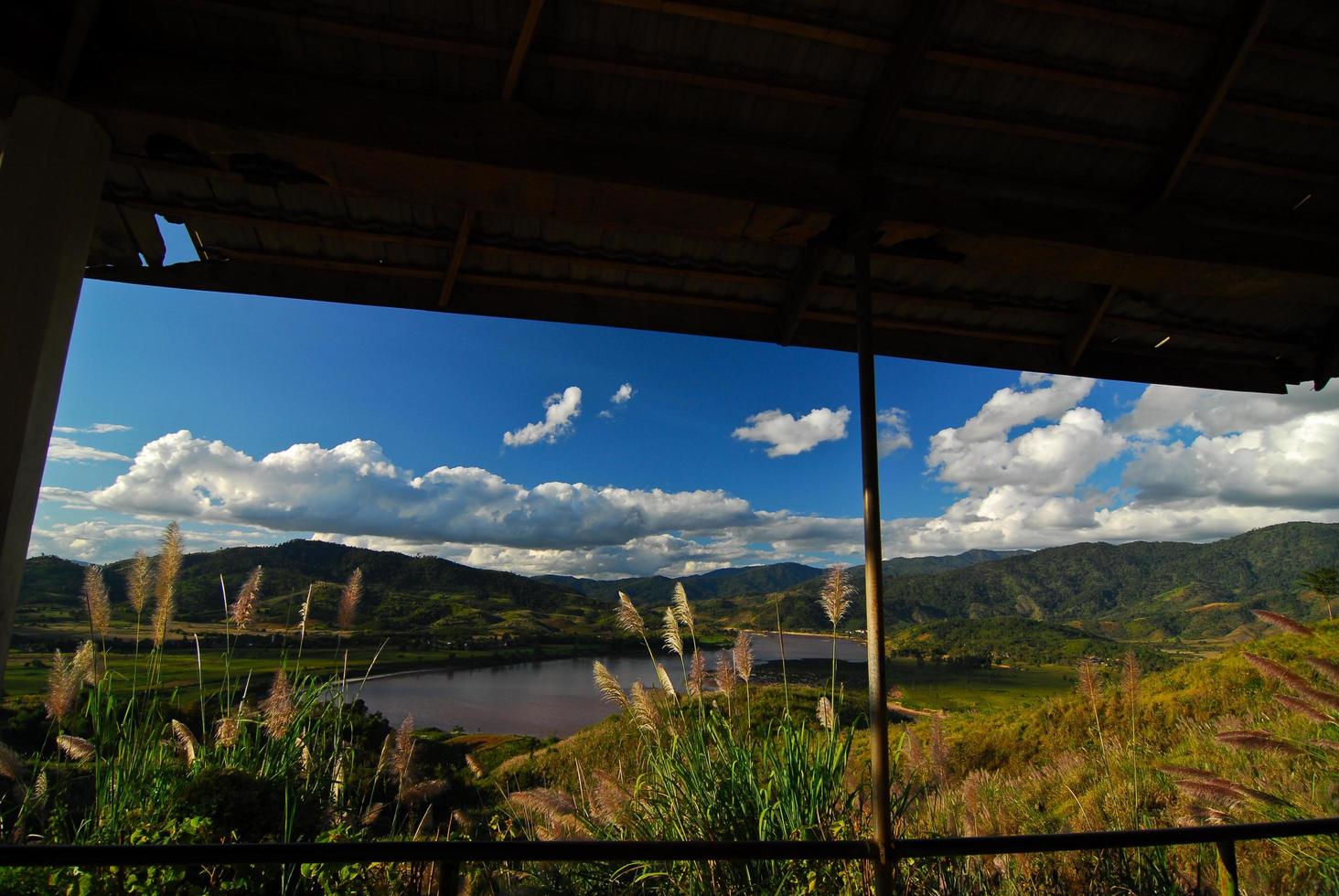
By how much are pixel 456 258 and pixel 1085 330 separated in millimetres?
3156

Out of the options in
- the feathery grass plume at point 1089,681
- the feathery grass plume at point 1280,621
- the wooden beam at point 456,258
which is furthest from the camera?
the feathery grass plume at point 1089,681

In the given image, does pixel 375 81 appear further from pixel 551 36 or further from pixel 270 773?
pixel 270 773

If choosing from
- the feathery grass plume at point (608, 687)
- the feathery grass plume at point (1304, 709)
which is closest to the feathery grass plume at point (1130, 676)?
the feathery grass plume at point (1304, 709)

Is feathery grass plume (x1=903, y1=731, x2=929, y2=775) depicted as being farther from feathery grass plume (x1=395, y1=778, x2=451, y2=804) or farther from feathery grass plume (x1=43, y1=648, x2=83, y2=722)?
feathery grass plume (x1=43, y1=648, x2=83, y2=722)

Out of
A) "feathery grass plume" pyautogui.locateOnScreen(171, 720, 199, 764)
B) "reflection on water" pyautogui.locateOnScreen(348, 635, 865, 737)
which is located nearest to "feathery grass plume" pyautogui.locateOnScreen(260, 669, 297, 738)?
"feathery grass plume" pyautogui.locateOnScreen(171, 720, 199, 764)

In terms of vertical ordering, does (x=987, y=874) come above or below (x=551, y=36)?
below

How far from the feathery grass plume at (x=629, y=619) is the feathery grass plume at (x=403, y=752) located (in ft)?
4.13

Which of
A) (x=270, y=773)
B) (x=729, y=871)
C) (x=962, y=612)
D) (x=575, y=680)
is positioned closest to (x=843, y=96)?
(x=729, y=871)

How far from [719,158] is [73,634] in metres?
3.43

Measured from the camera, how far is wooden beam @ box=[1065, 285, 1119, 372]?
10.7ft

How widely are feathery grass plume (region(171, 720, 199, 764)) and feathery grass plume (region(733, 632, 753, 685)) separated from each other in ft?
8.13

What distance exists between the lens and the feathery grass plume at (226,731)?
299 cm

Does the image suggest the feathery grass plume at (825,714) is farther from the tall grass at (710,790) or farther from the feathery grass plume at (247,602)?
the feathery grass plume at (247,602)

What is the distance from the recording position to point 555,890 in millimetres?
2711
